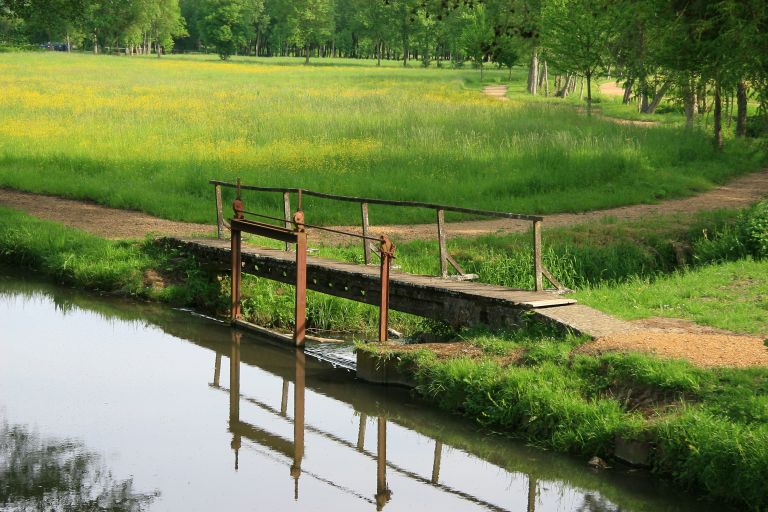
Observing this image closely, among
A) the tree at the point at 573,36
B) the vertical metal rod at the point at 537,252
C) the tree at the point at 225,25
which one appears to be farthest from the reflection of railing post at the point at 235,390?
the tree at the point at 225,25

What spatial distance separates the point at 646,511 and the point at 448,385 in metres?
3.10

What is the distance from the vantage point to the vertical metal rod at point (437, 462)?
10.4 metres


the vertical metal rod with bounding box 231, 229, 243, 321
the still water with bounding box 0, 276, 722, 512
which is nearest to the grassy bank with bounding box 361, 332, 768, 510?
the still water with bounding box 0, 276, 722, 512

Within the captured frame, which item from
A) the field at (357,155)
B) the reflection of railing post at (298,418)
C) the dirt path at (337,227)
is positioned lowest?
the reflection of railing post at (298,418)

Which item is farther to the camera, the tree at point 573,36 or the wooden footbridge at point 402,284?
the tree at point 573,36

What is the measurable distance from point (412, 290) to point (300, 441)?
3.20 m

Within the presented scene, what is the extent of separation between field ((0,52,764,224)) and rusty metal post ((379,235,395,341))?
749 cm

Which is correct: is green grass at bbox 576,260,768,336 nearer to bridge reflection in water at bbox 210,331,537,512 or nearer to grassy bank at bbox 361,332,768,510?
grassy bank at bbox 361,332,768,510

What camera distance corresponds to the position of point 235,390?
1331 centimetres

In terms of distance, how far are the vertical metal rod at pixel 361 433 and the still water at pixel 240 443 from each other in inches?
0.4

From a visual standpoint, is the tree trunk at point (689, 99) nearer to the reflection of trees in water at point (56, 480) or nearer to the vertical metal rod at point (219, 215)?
the vertical metal rod at point (219, 215)

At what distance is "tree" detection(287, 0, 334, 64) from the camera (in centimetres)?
13419

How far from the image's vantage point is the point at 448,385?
38.9ft

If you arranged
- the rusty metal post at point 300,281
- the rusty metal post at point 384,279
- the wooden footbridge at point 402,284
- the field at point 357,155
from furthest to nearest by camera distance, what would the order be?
the field at point 357,155 → the rusty metal post at point 300,281 → the rusty metal post at point 384,279 → the wooden footbridge at point 402,284
